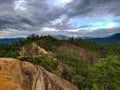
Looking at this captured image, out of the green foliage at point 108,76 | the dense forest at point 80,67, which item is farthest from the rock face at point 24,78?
the dense forest at point 80,67

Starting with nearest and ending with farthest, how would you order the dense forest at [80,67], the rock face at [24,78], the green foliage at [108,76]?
the rock face at [24,78] → the green foliage at [108,76] → the dense forest at [80,67]

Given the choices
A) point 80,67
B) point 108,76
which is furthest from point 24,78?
point 80,67

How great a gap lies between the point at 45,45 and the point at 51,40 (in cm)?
1742

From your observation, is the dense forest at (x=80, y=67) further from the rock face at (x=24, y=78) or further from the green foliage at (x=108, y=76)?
the rock face at (x=24, y=78)

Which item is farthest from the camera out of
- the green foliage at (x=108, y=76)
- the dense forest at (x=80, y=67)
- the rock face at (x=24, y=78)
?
the dense forest at (x=80, y=67)

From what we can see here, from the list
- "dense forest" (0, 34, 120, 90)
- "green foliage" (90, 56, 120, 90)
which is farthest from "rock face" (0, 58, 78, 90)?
"dense forest" (0, 34, 120, 90)

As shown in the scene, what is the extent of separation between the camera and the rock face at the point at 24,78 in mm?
52950

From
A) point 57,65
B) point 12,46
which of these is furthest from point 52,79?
point 12,46

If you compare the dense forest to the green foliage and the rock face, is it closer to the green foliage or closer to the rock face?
the green foliage

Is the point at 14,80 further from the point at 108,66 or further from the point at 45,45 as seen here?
the point at 45,45

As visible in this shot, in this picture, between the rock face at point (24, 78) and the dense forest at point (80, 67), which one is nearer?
the rock face at point (24, 78)

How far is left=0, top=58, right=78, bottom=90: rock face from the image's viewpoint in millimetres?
52950

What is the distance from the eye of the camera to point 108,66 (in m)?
68.0

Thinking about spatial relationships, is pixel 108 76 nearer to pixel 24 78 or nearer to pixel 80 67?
pixel 24 78
